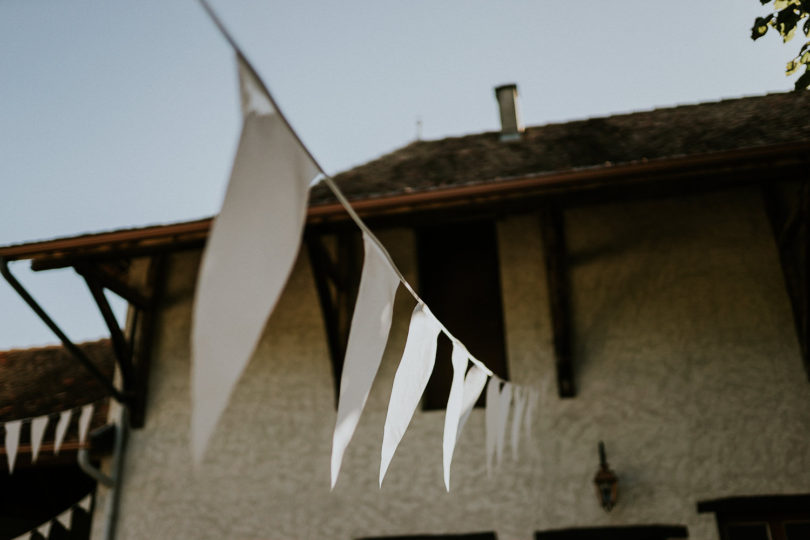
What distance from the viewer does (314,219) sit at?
4715 millimetres

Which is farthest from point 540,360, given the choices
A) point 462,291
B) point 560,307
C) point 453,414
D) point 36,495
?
point 36,495

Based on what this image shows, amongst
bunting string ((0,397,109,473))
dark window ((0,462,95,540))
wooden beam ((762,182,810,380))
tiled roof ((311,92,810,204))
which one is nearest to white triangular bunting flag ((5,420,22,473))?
bunting string ((0,397,109,473))

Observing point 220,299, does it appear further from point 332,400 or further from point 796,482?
point 796,482

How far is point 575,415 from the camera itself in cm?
499

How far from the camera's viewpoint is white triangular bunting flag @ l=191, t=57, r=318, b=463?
903 mm

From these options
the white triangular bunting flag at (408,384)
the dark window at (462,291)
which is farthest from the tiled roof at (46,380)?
the white triangular bunting flag at (408,384)

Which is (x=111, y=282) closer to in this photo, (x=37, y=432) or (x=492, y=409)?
(x=37, y=432)

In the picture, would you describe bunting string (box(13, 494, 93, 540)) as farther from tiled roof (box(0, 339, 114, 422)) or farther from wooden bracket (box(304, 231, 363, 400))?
wooden bracket (box(304, 231, 363, 400))

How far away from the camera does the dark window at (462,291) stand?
542 cm

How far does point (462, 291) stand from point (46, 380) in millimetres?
5427

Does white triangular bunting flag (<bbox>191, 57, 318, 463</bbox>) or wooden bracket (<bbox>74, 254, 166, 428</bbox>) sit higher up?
wooden bracket (<bbox>74, 254, 166, 428</bbox>)

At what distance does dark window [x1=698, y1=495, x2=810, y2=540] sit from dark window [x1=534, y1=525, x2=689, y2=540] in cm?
25

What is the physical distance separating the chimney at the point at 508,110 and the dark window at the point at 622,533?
4.90 meters

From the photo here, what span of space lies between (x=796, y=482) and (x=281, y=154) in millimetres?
4830
